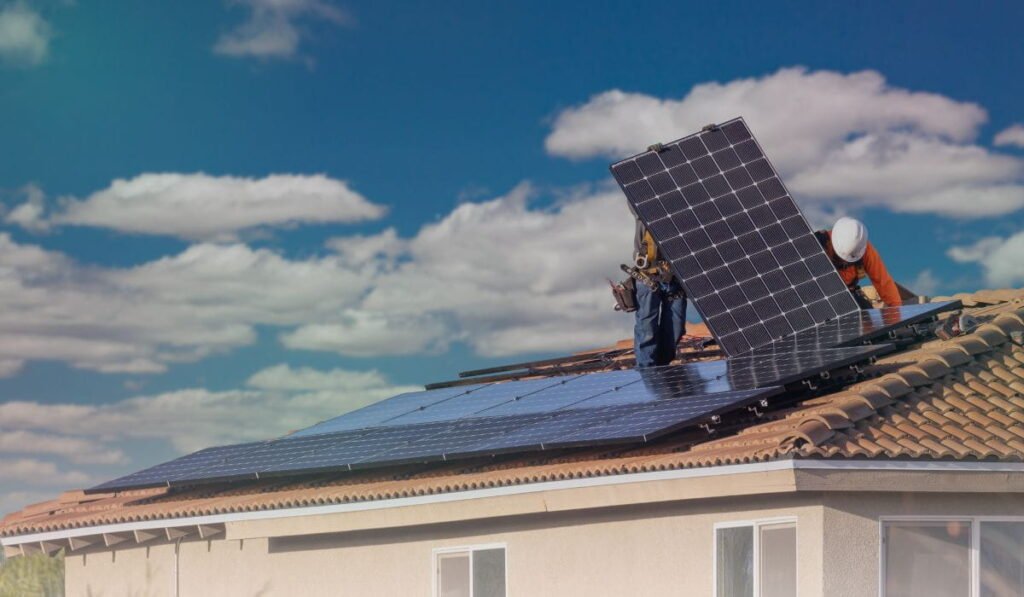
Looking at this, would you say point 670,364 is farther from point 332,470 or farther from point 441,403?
point 332,470

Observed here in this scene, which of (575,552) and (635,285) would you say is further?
(635,285)

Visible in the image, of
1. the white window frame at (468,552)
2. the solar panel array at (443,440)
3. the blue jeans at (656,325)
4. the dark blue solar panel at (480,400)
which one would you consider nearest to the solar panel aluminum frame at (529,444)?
the solar panel array at (443,440)

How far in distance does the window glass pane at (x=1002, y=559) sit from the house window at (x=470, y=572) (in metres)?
5.32

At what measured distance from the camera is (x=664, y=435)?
16.9 metres

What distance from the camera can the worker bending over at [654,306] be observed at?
23328 millimetres

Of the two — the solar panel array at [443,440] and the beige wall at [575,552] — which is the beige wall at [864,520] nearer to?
the beige wall at [575,552]

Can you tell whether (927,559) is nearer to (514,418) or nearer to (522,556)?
(522,556)

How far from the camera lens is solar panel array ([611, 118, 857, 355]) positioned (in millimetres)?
21848

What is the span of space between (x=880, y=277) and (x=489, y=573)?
26.0 feet

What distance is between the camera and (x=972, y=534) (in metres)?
16.3

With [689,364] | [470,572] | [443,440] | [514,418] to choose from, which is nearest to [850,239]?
[689,364]

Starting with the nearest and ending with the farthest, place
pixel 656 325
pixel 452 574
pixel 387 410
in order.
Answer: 1. pixel 452 574
2. pixel 656 325
3. pixel 387 410

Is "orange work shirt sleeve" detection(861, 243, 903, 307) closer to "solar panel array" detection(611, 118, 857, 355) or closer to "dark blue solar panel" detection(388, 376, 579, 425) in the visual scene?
"solar panel array" detection(611, 118, 857, 355)

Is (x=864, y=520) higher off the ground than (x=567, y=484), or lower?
lower
